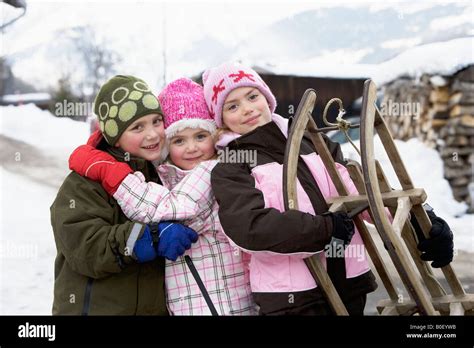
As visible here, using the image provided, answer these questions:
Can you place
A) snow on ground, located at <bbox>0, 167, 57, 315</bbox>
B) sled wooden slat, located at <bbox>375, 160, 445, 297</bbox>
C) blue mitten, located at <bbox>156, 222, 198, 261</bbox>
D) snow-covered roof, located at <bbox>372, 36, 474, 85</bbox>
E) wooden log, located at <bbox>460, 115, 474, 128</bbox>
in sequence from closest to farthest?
blue mitten, located at <bbox>156, 222, 198, 261</bbox> < sled wooden slat, located at <bbox>375, 160, 445, 297</bbox> < snow on ground, located at <bbox>0, 167, 57, 315</bbox> < snow-covered roof, located at <bbox>372, 36, 474, 85</bbox> < wooden log, located at <bbox>460, 115, 474, 128</bbox>

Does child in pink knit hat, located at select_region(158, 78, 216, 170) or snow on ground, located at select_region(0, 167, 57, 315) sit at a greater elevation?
child in pink knit hat, located at select_region(158, 78, 216, 170)

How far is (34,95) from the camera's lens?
24.5 ft

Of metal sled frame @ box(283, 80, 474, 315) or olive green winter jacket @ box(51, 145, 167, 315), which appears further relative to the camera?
olive green winter jacket @ box(51, 145, 167, 315)

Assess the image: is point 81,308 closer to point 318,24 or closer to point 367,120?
point 367,120

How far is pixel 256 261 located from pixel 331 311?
264mm

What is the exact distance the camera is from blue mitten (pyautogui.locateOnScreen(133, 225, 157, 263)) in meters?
1.63

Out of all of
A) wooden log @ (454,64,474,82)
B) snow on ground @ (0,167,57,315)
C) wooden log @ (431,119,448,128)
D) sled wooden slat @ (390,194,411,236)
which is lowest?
snow on ground @ (0,167,57,315)

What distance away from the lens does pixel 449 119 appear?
530cm

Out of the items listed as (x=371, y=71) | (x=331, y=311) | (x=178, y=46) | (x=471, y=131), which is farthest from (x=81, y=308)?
(x=371, y=71)

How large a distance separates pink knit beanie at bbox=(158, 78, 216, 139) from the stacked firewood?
12.4ft

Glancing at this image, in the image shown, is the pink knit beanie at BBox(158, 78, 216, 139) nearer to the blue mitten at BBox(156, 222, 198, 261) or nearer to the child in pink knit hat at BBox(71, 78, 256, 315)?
the child in pink knit hat at BBox(71, 78, 256, 315)

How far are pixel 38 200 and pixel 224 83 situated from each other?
4280 mm

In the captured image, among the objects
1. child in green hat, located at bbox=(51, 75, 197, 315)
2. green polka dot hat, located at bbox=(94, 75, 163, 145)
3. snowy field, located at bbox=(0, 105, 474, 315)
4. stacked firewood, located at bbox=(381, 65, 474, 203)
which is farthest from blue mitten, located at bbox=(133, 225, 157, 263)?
stacked firewood, located at bbox=(381, 65, 474, 203)

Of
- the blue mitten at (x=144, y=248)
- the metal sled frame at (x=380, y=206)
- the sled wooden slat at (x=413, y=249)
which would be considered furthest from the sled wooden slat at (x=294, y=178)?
the blue mitten at (x=144, y=248)
